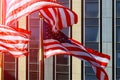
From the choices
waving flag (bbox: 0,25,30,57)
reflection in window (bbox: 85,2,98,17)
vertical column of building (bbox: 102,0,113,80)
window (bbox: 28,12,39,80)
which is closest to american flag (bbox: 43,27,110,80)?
waving flag (bbox: 0,25,30,57)

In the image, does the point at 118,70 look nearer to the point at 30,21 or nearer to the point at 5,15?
the point at 30,21

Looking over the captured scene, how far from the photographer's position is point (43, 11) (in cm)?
1716

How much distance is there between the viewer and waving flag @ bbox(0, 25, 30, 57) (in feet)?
56.1

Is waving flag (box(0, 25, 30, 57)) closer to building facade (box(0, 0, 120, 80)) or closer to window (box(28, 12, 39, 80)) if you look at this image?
building facade (box(0, 0, 120, 80))

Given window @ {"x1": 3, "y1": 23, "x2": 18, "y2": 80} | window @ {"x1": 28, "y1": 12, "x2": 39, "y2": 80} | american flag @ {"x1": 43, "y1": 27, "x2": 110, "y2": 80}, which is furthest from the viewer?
window @ {"x1": 3, "y1": 23, "x2": 18, "y2": 80}

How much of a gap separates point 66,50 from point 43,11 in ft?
A: 8.72

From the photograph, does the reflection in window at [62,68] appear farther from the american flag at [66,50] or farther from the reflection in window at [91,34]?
the american flag at [66,50]

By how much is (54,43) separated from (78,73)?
1371 cm

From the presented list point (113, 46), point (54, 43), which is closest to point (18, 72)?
point (113, 46)

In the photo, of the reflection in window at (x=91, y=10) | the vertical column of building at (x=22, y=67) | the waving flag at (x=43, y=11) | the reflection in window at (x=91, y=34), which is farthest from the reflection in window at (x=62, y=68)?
the waving flag at (x=43, y=11)

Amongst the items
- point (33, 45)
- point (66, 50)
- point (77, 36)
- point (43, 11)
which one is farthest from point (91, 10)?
point (43, 11)

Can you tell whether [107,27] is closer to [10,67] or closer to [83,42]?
[83,42]

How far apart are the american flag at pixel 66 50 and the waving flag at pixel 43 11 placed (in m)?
1.58

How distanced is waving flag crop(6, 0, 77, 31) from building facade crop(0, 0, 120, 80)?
14.9m
